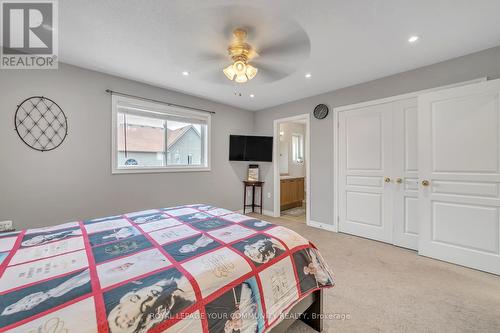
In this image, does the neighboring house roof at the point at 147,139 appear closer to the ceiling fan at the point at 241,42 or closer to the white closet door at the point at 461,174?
the ceiling fan at the point at 241,42

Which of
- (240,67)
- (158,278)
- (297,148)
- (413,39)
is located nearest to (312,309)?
(158,278)

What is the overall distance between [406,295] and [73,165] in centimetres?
402

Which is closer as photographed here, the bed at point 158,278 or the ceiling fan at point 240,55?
the bed at point 158,278

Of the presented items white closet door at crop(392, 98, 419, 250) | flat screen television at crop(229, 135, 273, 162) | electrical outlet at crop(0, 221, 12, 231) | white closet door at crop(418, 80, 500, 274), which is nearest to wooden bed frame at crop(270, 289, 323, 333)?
white closet door at crop(418, 80, 500, 274)

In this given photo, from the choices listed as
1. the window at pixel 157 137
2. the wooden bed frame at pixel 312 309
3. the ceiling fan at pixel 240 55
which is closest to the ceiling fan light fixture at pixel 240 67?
the ceiling fan at pixel 240 55

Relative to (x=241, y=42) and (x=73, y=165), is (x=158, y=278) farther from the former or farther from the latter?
(x=73, y=165)

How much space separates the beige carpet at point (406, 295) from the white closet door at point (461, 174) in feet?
0.75

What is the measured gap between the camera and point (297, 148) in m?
6.35

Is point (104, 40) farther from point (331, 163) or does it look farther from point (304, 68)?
point (331, 163)

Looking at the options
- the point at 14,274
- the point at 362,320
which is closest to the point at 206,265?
the point at 14,274

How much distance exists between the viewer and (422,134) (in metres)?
2.63

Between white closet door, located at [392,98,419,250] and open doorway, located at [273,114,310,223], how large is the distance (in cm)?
153

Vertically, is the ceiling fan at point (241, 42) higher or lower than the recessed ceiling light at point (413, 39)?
lower

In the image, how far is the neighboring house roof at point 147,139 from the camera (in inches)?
128
